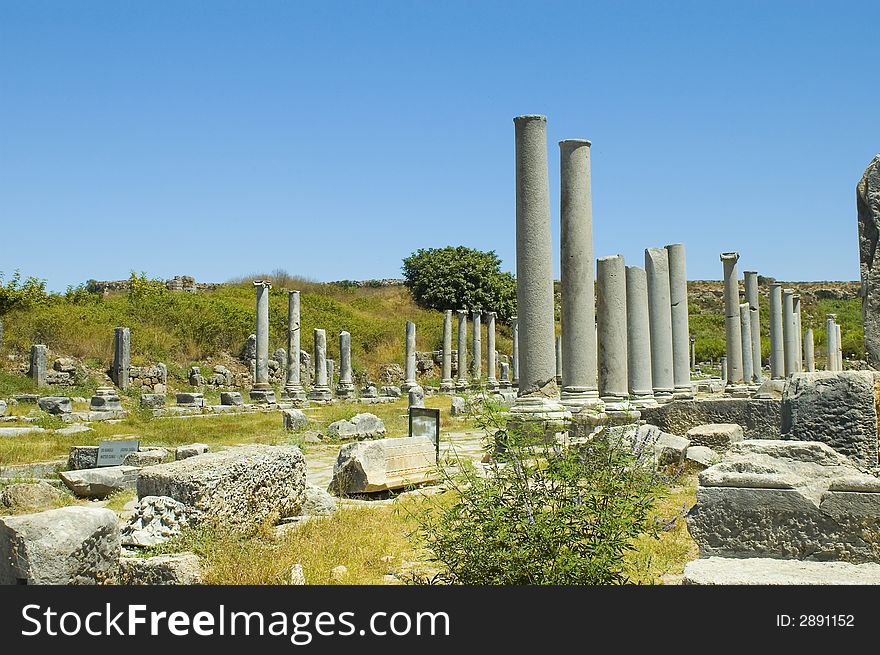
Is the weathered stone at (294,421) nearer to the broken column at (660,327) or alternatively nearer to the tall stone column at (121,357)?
the broken column at (660,327)

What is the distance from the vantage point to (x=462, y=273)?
58562 mm

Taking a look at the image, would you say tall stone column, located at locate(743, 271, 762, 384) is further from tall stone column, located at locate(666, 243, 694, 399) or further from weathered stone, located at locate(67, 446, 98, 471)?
weathered stone, located at locate(67, 446, 98, 471)

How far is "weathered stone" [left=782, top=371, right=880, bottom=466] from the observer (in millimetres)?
5547

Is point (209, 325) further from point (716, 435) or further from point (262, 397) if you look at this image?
point (716, 435)

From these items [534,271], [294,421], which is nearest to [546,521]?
[534,271]

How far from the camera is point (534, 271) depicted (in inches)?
543

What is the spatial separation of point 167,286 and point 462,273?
1976cm

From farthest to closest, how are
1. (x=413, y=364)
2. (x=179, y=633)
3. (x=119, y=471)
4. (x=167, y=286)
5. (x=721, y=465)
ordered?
(x=167, y=286)
(x=413, y=364)
(x=119, y=471)
(x=721, y=465)
(x=179, y=633)

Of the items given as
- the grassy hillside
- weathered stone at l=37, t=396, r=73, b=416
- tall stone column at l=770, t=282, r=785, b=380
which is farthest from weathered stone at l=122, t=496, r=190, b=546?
tall stone column at l=770, t=282, r=785, b=380

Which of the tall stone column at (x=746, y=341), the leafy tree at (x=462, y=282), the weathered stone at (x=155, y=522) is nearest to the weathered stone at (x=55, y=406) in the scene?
the weathered stone at (x=155, y=522)

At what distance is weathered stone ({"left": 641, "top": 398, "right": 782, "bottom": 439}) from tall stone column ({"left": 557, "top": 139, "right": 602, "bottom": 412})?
5.02 ft

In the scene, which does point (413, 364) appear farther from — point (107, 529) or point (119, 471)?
point (107, 529)

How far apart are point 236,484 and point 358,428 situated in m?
11.1

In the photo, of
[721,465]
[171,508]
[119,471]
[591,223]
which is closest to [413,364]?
[591,223]
